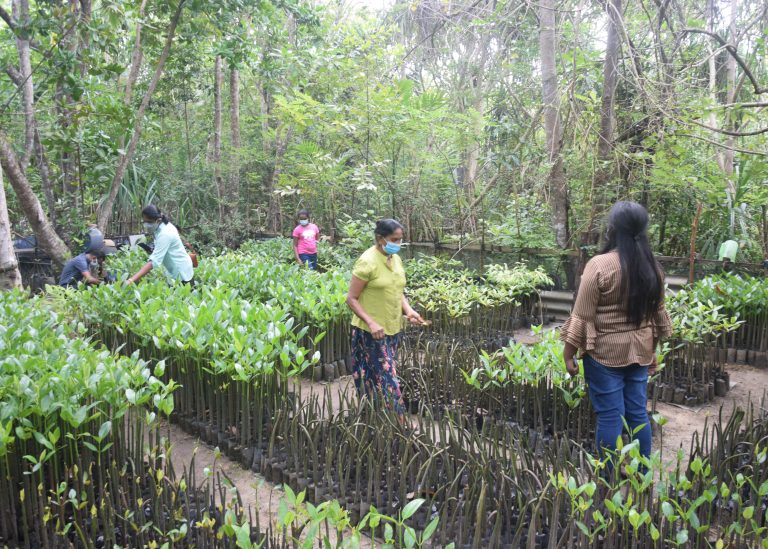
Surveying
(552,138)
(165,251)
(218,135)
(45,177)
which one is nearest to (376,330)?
(165,251)

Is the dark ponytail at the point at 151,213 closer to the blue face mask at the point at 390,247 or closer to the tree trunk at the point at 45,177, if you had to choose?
the blue face mask at the point at 390,247

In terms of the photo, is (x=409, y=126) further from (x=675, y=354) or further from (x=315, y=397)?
(x=315, y=397)

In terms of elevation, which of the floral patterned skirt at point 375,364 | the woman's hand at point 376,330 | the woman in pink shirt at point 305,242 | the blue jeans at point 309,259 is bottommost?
the floral patterned skirt at point 375,364

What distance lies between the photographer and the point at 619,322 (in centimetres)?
309

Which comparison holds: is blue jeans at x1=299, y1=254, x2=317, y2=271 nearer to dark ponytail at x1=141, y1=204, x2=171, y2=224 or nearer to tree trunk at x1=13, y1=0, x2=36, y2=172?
dark ponytail at x1=141, y1=204, x2=171, y2=224

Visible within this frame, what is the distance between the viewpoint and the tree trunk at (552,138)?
28.3 ft

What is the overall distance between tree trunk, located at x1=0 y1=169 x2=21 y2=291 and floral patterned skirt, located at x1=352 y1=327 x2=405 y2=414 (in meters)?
3.19

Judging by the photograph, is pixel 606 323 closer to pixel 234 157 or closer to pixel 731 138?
pixel 731 138

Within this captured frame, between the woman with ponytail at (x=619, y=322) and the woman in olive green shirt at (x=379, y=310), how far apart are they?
1230mm

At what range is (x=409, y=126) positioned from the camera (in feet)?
29.7

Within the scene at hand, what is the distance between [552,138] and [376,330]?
5.80m

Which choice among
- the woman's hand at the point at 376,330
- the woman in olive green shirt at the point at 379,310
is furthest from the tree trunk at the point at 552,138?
the woman's hand at the point at 376,330

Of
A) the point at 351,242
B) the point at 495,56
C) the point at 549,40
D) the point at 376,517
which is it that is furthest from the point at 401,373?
the point at 495,56

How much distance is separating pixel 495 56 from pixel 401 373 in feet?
30.3
